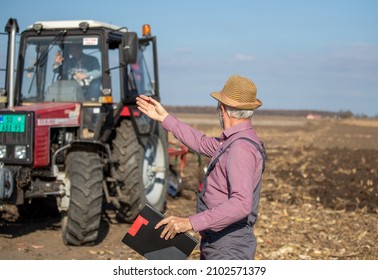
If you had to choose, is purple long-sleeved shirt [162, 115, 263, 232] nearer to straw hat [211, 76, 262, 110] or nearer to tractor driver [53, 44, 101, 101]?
straw hat [211, 76, 262, 110]

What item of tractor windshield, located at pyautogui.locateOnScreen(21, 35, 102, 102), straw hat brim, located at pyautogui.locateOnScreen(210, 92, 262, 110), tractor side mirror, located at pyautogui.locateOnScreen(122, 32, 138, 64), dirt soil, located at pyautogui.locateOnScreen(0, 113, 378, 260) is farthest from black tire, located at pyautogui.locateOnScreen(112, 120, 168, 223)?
straw hat brim, located at pyautogui.locateOnScreen(210, 92, 262, 110)

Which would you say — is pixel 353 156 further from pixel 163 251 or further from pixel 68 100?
pixel 163 251

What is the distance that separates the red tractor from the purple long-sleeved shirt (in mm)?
3551

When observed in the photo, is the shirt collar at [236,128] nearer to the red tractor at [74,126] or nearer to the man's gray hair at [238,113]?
the man's gray hair at [238,113]

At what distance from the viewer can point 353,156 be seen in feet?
65.2

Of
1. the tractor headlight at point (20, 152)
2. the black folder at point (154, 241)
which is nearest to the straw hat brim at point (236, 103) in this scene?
the black folder at point (154, 241)

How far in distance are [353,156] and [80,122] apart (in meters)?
13.3

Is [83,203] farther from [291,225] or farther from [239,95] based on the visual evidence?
[239,95]

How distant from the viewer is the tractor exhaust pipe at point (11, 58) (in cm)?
763

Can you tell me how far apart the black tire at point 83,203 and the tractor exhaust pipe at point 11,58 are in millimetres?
1333

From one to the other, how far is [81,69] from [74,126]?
2.32 feet

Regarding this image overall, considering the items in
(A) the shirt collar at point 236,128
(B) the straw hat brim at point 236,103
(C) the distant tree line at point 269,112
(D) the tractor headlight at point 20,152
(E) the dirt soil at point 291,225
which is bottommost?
(C) the distant tree line at point 269,112

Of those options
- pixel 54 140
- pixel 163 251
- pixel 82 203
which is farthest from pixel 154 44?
pixel 163 251

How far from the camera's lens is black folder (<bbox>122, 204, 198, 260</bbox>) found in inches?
144
